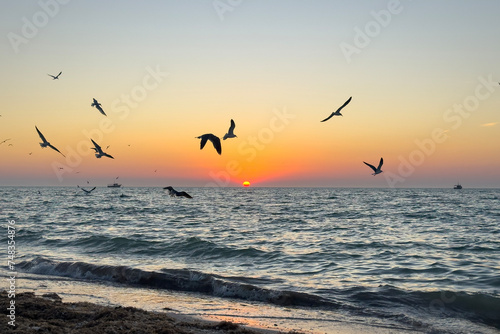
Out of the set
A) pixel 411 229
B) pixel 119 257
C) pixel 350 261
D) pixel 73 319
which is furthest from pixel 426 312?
pixel 411 229

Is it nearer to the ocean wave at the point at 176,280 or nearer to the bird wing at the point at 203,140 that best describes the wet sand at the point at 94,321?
the ocean wave at the point at 176,280

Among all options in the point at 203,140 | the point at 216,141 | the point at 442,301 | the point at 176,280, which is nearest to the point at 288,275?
the point at 176,280

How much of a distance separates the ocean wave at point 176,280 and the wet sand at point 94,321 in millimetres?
2859

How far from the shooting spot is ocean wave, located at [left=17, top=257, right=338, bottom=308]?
35.8 ft

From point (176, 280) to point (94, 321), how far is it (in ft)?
17.2

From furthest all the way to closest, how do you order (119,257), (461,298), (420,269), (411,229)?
(411,229)
(119,257)
(420,269)
(461,298)

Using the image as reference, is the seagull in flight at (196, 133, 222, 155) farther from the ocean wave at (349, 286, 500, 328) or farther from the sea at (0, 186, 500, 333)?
the ocean wave at (349, 286, 500, 328)

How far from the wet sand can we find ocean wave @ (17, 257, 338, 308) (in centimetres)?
286

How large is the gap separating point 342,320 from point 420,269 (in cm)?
612

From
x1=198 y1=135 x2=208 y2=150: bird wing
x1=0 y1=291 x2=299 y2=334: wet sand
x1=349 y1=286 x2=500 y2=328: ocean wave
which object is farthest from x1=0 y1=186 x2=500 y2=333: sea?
x1=198 y1=135 x2=208 y2=150: bird wing

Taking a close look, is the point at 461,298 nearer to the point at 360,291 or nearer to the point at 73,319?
the point at 360,291

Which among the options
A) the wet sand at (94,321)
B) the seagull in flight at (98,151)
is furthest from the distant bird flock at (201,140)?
the wet sand at (94,321)

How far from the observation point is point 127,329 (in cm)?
725

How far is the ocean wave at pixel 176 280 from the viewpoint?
35.8 ft
